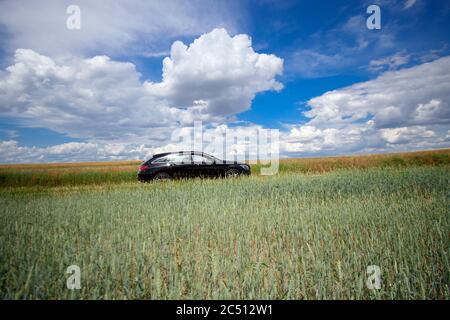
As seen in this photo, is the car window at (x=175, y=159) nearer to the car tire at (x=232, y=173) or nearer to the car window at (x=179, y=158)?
the car window at (x=179, y=158)

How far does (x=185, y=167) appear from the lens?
612 inches

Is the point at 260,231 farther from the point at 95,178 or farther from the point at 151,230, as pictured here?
the point at 95,178

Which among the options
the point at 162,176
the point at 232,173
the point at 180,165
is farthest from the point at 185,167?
the point at 232,173

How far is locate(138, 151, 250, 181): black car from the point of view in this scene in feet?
48.7

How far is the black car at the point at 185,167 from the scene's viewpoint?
48.7 feet
